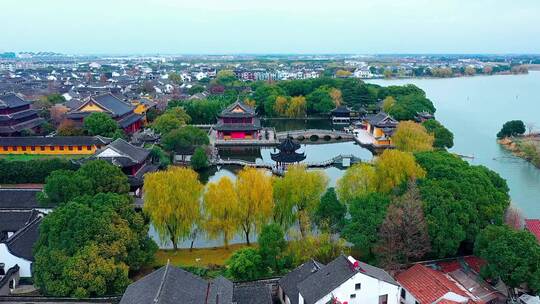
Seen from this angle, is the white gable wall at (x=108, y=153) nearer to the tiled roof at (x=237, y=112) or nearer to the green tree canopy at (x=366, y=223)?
the green tree canopy at (x=366, y=223)

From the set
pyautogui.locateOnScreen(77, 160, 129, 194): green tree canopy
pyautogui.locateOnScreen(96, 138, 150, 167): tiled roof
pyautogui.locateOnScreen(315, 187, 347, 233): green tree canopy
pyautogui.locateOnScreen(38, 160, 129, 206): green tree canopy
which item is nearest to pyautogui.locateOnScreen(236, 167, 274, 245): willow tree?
pyautogui.locateOnScreen(315, 187, 347, 233): green tree canopy

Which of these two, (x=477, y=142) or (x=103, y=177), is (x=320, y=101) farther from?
(x=103, y=177)

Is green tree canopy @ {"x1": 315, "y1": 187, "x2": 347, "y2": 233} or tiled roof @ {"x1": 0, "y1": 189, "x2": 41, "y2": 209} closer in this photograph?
green tree canopy @ {"x1": 315, "y1": 187, "x2": 347, "y2": 233}

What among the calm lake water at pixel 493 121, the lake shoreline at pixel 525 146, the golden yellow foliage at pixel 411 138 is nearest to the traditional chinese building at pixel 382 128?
the golden yellow foliage at pixel 411 138

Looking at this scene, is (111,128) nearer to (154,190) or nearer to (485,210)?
(154,190)

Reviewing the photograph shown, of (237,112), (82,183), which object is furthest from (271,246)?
(237,112)

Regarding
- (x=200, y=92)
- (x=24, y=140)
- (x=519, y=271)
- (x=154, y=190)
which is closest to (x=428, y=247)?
(x=519, y=271)

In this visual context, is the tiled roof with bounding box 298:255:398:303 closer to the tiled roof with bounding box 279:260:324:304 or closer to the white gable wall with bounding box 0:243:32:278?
the tiled roof with bounding box 279:260:324:304
